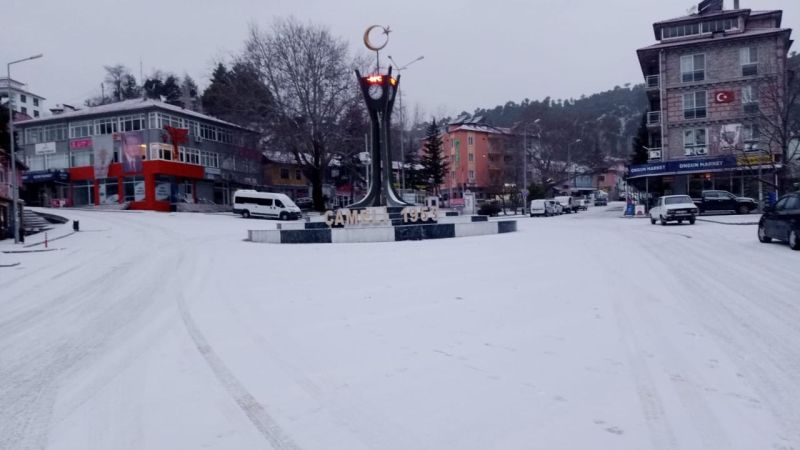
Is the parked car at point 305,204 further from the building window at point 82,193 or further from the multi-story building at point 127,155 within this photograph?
the building window at point 82,193

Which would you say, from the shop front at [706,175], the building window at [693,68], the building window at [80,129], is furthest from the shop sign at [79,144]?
the building window at [693,68]

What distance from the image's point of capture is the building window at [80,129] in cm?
5584

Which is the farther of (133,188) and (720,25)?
(133,188)

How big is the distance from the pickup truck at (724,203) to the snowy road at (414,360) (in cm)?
2888

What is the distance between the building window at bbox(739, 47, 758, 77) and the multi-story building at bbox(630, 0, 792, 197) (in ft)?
0.21

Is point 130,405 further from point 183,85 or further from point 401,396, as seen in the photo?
point 183,85

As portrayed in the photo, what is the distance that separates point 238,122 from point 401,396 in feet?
173

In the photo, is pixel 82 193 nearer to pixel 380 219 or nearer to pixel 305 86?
pixel 305 86

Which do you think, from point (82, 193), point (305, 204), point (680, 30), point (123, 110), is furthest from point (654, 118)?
point (82, 193)

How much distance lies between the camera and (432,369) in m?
5.32

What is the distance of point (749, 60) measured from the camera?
4156cm

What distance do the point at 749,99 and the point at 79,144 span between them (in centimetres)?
5949

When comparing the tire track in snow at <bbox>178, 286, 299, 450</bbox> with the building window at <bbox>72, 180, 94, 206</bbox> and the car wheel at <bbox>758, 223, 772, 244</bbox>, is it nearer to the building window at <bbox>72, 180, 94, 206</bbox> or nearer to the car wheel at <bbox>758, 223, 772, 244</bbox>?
the car wheel at <bbox>758, 223, 772, 244</bbox>

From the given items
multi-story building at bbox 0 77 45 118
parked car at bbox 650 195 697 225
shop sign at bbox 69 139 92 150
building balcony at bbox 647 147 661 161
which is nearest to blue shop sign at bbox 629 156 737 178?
building balcony at bbox 647 147 661 161
